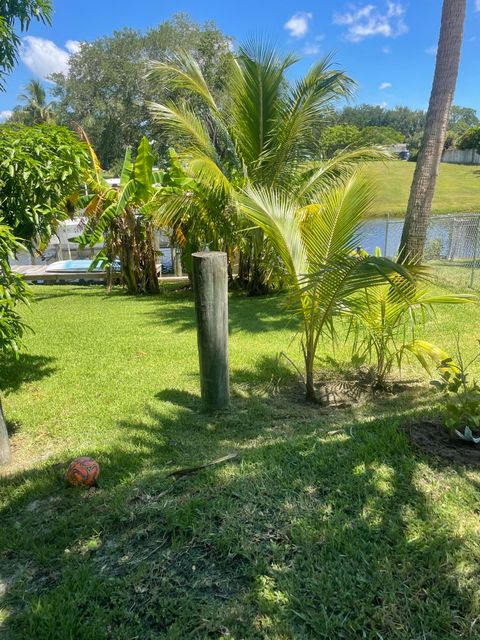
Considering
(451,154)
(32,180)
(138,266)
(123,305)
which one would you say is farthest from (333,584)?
(451,154)

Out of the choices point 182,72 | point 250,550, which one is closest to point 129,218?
point 182,72

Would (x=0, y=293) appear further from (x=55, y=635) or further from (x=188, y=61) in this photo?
(x=188, y=61)

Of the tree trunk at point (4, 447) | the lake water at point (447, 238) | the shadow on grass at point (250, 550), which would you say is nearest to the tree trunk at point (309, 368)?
the shadow on grass at point (250, 550)

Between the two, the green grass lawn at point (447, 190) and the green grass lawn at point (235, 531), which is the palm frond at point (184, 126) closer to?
the green grass lawn at point (235, 531)

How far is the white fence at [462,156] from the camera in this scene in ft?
238

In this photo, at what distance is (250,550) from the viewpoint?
2125 mm

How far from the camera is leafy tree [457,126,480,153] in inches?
2220

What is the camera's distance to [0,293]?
10.9 ft

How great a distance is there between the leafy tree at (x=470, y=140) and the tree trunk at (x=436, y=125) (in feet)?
182

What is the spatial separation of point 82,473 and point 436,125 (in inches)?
293

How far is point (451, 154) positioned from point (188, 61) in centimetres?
8066

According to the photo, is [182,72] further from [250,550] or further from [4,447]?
[250,550]

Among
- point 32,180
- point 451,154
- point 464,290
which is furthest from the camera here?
point 451,154

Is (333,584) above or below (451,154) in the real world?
below
